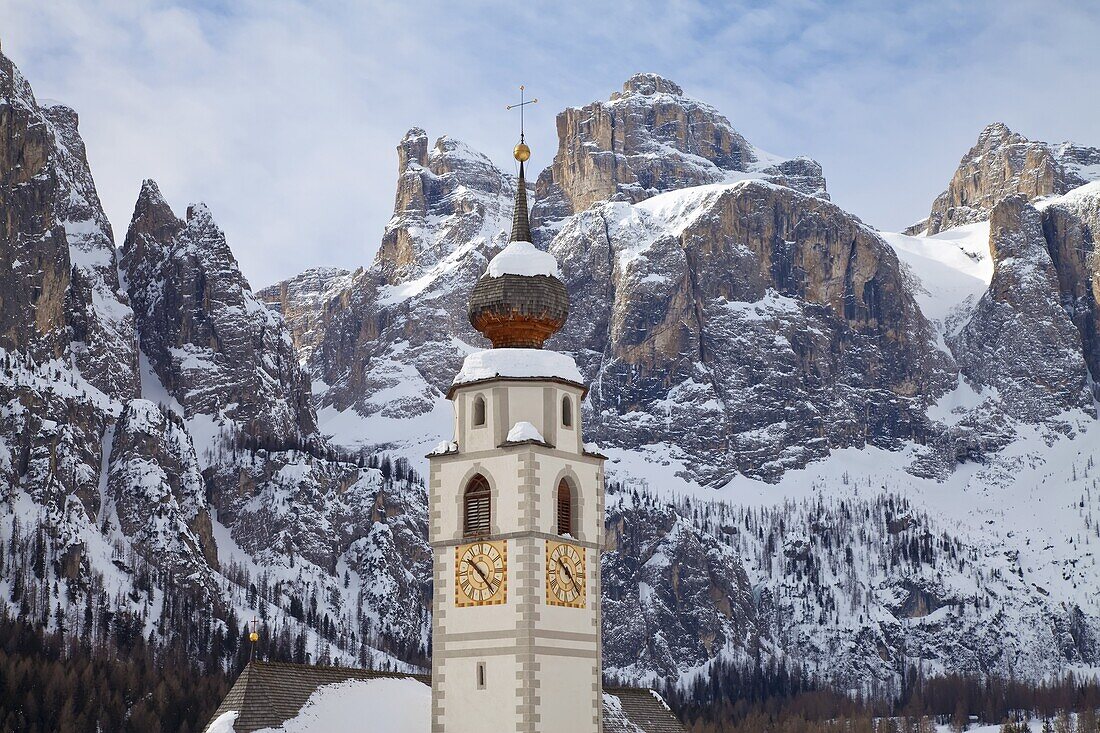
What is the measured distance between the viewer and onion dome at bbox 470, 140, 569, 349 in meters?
71.2

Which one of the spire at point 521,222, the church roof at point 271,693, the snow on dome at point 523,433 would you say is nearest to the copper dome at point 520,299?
the spire at point 521,222

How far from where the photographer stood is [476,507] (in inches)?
2726

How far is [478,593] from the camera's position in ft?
224

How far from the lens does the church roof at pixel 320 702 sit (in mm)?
64062

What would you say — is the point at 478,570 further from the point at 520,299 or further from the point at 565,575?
the point at 520,299

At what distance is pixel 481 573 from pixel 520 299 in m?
10.9

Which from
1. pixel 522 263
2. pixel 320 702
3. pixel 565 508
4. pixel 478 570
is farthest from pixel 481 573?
pixel 522 263

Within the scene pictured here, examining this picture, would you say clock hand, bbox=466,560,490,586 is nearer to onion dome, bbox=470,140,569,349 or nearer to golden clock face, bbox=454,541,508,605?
golden clock face, bbox=454,541,508,605

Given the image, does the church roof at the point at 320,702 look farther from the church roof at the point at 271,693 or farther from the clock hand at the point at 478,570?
the clock hand at the point at 478,570

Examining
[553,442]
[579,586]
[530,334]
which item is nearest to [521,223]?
[530,334]

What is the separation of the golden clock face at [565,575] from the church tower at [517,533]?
0.05 metres

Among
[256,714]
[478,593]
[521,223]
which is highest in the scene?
[521,223]

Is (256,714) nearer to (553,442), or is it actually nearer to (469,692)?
(469,692)

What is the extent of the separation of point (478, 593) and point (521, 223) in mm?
16196
